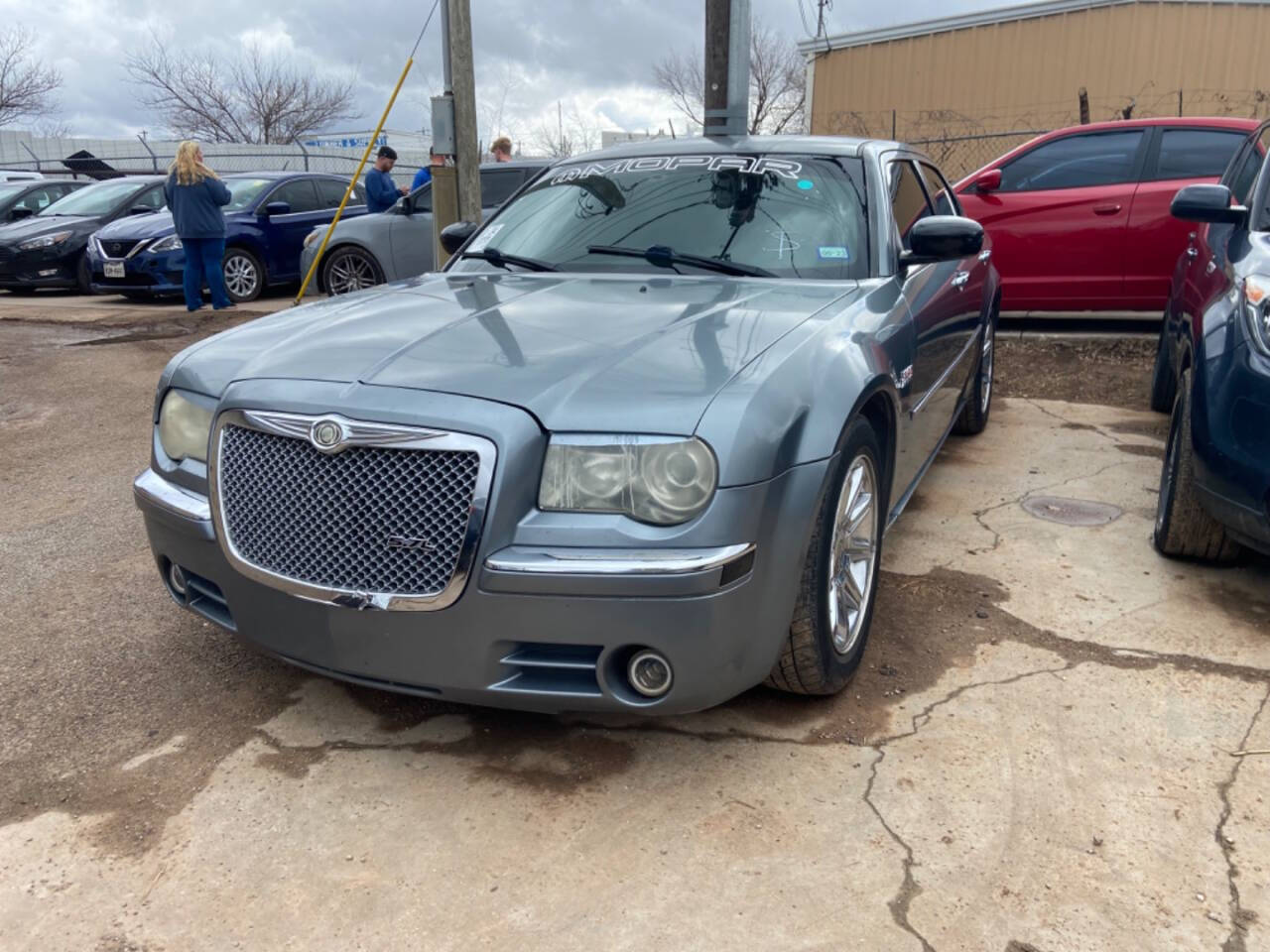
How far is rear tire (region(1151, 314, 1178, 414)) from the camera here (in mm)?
6023

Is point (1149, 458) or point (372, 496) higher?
point (372, 496)

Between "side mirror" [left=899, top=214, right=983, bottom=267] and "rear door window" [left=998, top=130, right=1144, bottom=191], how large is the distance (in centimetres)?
444

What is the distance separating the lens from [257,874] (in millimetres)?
2223

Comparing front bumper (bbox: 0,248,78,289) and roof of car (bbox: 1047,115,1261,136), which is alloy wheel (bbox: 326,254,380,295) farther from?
roof of car (bbox: 1047,115,1261,136)

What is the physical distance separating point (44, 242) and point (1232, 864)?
45.4 feet

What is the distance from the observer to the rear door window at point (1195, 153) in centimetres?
719

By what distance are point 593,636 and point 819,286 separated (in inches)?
62.3

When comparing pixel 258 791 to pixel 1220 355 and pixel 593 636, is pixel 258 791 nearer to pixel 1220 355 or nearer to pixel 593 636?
pixel 593 636

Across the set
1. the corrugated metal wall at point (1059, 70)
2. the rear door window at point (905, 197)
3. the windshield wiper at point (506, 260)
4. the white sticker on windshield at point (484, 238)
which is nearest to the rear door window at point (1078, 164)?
the rear door window at point (905, 197)

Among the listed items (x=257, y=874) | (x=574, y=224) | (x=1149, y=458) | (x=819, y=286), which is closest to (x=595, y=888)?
(x=257, y=874)

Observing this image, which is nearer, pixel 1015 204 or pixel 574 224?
pixel 574 224

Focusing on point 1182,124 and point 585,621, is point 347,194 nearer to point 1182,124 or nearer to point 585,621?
point 1182,124

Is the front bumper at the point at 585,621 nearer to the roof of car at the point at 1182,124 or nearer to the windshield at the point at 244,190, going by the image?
the roof of car at the point at 1182,124

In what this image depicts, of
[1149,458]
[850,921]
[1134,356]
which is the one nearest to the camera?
[850,921]
